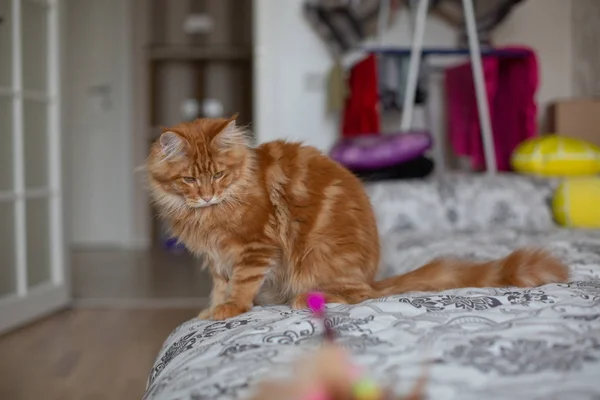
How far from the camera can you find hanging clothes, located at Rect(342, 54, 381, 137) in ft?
10.5

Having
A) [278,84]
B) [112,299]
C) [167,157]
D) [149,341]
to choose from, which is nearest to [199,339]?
[167,157]

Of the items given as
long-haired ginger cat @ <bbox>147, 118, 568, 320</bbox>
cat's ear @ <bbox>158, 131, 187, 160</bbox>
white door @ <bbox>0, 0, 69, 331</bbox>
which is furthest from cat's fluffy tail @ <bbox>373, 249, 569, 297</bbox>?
white door @ <bbox>0, 0, 69, 331</bbox>

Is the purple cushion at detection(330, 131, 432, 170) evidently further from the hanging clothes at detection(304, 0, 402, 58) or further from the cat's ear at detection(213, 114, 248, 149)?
the cat's ear at detection(213, 114, 248, 149)

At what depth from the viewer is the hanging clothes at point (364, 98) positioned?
126 inches

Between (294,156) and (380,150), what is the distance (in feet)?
4.74

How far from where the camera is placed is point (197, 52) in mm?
6156

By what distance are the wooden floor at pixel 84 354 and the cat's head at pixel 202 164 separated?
0.82 meters

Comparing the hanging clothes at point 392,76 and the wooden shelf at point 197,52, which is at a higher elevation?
the wooden shelf at point 197,52

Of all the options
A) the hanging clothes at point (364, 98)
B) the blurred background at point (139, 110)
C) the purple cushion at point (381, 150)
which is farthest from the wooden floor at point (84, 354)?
the hanging clothes at point (364, 98)

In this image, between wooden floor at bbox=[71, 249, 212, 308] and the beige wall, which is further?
the beige wall

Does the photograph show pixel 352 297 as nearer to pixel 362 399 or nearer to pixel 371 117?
pixel 362 399

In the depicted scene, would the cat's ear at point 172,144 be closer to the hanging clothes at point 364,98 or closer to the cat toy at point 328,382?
the cat toy at point 328,382

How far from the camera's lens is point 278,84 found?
3979 mm

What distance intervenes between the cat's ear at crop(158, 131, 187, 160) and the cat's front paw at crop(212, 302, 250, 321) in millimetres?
370
